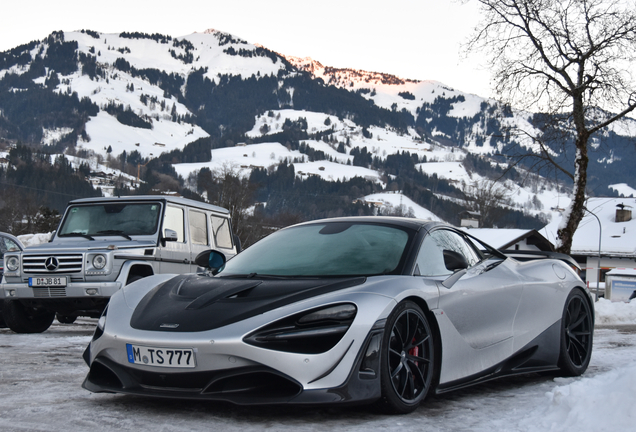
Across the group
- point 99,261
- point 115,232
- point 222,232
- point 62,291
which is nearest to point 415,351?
point 99,261

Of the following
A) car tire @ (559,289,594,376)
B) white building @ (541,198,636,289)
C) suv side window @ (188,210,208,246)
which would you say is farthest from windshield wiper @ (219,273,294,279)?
white building @ (541,198,636,289)

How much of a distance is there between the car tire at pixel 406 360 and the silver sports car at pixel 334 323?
0.01 m

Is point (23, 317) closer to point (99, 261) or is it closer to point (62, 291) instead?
point (62, 291)

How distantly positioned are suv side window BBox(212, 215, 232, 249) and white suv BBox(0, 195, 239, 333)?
20.2 inches

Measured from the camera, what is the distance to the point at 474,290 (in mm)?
4930

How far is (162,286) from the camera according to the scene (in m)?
4.74

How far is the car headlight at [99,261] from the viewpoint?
8.96 metres

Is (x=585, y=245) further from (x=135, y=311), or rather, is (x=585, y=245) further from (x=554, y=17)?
(x=135, y=311)

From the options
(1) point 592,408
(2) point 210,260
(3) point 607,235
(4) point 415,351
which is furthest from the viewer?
(3) point 607,235

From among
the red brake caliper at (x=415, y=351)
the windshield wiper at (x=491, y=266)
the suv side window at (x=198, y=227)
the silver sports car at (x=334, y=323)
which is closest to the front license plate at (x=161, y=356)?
the silver sports car at (x=334, y=323)

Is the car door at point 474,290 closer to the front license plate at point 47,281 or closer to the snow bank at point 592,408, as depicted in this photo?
the snow bank at point 592,408

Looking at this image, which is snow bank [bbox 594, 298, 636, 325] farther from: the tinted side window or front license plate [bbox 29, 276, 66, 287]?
the tinted side window

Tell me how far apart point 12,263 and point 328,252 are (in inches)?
251

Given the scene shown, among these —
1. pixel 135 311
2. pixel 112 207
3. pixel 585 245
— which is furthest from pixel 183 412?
pixel 585 245
